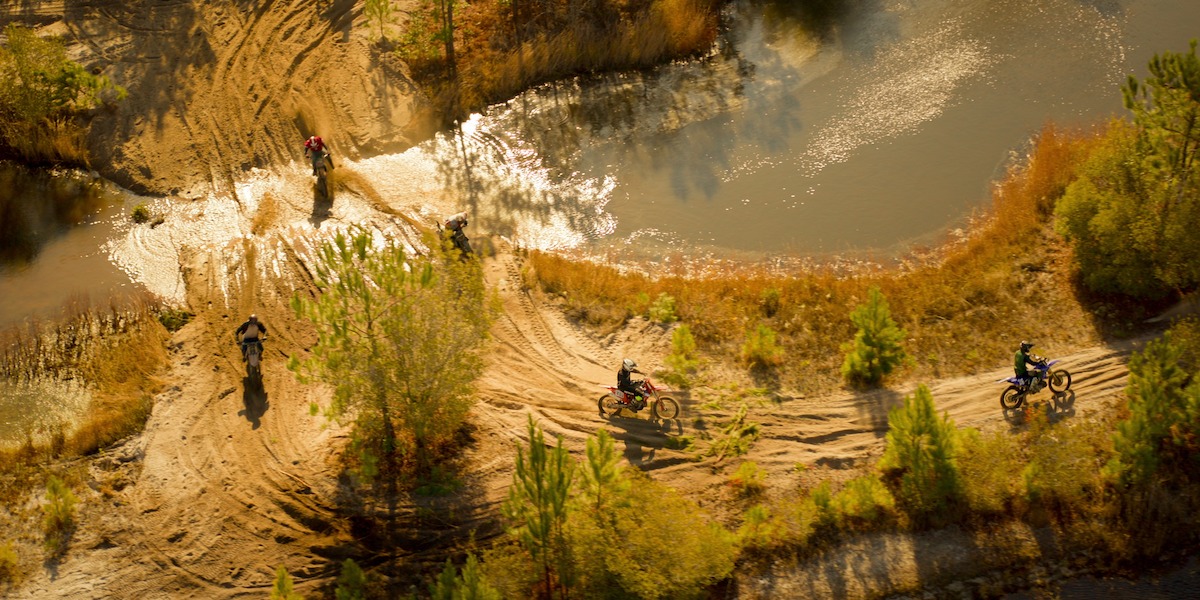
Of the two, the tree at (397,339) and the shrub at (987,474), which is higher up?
the tree at (397,339)

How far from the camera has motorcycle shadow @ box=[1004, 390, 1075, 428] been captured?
1817 centimetres

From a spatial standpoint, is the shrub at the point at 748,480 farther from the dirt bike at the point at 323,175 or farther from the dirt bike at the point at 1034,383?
the dirt bike at the point at 323,175

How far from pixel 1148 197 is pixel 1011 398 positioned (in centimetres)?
509

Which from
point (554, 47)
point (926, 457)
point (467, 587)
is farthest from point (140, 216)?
point (926, 457)

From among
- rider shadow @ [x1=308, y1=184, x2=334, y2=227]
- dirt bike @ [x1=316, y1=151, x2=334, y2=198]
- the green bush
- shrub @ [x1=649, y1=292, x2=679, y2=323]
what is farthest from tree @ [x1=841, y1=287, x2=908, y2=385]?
the green bush

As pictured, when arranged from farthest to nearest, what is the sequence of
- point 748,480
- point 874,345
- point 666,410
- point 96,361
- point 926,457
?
point 96,361 → point 874,345 → point 666,410 → point 748,480 → point 926,457

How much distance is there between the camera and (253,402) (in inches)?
756

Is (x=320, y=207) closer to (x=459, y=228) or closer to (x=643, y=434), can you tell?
(x=459, y=228)

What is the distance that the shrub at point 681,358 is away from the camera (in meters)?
19.2

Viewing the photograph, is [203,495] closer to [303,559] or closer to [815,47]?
[303,559]

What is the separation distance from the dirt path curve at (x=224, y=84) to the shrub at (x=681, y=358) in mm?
10226

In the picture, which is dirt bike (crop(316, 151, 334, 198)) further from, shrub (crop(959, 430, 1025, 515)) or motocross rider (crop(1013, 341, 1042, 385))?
motocross rider (crop(1013, 341, 1042, 385))

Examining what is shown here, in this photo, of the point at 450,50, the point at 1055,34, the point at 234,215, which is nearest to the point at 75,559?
the point at 234,215

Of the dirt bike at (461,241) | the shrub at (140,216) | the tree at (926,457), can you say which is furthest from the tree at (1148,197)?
the shrub at (140,216)
